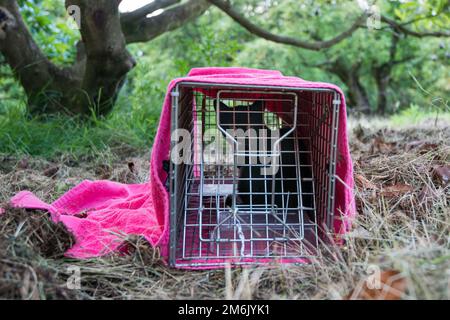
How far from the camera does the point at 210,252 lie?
151 centimetres

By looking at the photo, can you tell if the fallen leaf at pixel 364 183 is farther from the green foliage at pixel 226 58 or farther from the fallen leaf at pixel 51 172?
the fallen leaf at pixel 51 172

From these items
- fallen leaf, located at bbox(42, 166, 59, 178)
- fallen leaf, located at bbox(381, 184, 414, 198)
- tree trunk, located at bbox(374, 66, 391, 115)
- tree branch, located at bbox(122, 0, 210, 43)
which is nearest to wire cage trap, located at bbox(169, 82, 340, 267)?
fallen leaf, located at bbox(381, 184, 414, 198)

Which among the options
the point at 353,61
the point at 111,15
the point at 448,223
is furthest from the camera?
the point at 353,61

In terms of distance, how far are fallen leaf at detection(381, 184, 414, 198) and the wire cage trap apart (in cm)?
26

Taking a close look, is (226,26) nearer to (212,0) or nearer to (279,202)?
(212,0)

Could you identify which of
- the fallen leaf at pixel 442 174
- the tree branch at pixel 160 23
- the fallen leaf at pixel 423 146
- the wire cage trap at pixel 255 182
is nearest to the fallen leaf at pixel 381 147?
the fallen leaf at pixel 423 146

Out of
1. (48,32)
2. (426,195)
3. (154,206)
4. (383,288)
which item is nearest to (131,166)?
(154,206)

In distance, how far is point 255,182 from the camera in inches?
76.0

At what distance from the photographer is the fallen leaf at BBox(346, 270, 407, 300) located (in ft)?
3.37

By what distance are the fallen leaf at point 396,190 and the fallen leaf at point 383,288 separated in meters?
0.65

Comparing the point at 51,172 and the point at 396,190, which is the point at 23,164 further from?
the point at 396,190

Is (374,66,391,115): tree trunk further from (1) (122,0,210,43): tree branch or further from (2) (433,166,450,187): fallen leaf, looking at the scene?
(2) (433,166,450,187): fallen leaf

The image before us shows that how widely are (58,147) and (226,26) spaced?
23.1 feet

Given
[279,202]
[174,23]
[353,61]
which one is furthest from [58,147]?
[353,61]
